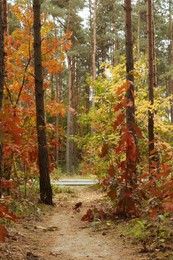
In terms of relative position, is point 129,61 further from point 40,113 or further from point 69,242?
point 69,242

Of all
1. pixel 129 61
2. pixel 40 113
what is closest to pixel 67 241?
pixel 129 61

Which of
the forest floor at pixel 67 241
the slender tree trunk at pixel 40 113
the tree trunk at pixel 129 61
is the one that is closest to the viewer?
the forest floor at pixel 67 241

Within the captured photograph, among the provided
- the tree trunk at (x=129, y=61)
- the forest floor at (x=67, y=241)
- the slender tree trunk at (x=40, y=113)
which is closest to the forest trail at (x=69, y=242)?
the forest floor at (x=67, y=241)

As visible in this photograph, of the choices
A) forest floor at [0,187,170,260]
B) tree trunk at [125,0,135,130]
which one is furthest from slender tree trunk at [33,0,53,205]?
tree trunk at [125,0,135,130]

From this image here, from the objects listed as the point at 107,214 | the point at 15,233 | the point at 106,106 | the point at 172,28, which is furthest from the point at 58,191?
the point at 172,28

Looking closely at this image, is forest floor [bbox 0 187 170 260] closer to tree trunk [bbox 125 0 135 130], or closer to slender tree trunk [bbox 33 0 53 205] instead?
slender tree trunk [bbox 33 0 53 205]

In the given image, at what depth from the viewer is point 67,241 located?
218 inches

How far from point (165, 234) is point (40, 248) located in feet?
5.86

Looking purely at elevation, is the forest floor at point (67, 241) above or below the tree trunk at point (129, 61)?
below

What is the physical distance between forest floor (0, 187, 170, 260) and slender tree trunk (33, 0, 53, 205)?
173 cm

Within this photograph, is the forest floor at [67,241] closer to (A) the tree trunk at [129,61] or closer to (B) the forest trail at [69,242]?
(B) the forest trail at [69,242]

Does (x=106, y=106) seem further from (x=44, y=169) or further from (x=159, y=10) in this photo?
(x=159, y=10)

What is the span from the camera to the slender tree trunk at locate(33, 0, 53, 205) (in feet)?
29.7

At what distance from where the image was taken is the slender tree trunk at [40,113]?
9047 mm
